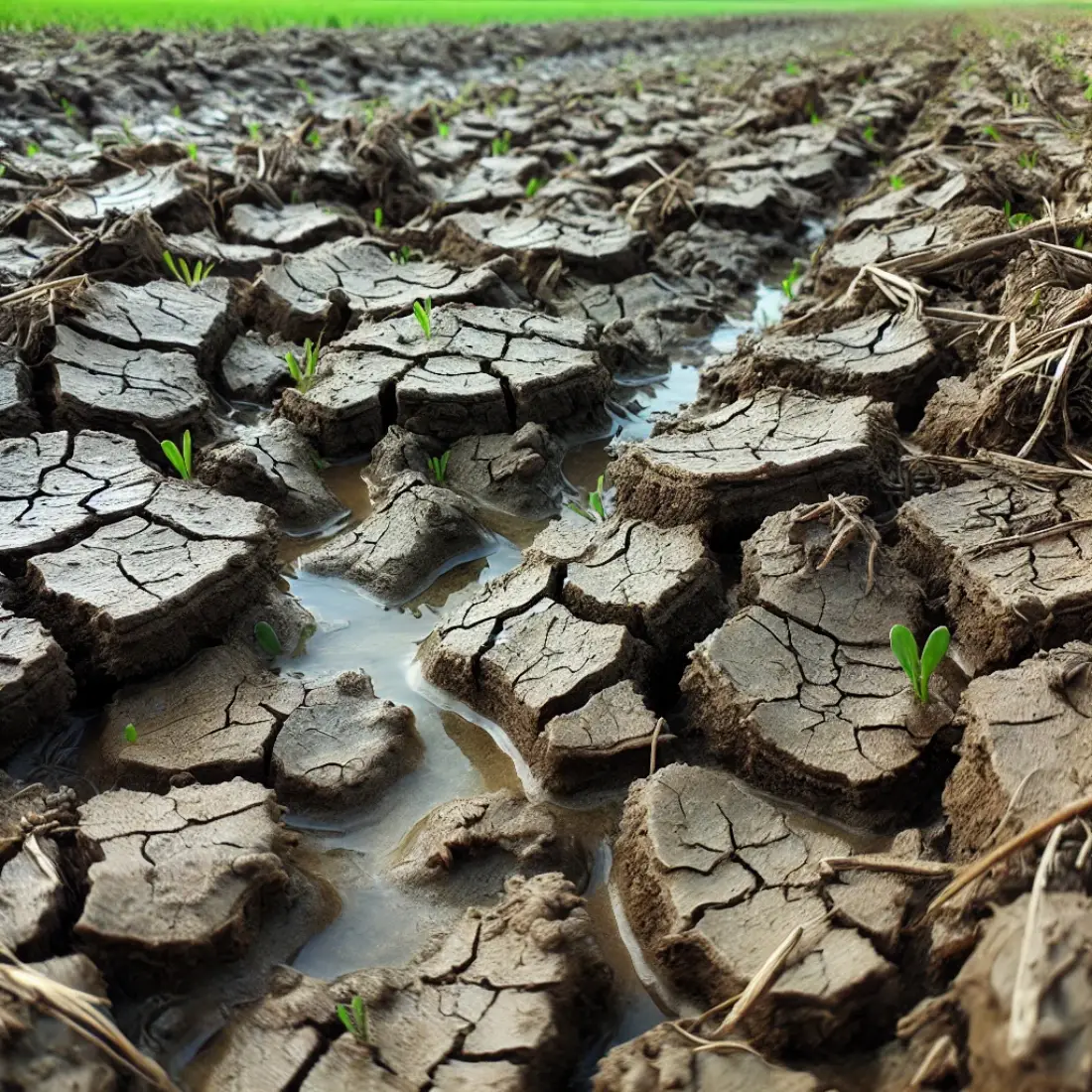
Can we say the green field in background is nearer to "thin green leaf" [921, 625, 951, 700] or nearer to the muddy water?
the muddy water

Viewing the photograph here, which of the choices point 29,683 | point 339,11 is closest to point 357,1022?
point 29,683

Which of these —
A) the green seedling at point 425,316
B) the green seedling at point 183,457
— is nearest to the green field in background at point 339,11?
the green seedling at point 425,316

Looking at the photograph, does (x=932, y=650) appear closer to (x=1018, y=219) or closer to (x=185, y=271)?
(x=1018, y=219)

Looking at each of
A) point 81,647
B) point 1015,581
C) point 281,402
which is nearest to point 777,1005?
point 1015,581

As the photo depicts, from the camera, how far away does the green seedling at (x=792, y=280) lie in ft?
15.2

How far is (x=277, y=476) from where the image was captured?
10.7 feet

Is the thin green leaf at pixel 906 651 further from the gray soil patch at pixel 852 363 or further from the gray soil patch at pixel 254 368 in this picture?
the gray soil patch at pixel 254 368

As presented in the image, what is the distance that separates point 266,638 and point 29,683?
0.57 metres

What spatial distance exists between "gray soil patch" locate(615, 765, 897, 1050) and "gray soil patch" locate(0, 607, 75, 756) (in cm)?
138

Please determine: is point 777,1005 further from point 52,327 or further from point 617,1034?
point 52,327

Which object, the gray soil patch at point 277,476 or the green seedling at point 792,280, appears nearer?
the gray soil patch at point 277,476

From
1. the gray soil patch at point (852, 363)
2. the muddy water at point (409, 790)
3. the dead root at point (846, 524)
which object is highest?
the gray soil patch at point (852, 363)

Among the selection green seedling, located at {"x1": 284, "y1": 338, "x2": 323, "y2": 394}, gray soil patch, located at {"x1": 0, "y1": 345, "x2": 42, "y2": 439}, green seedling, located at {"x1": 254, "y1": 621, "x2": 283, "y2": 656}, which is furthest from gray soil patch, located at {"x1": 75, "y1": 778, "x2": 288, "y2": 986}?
green seedling, located at {"x1": 284, "y1": 338, "x2": 323, "y2": 394}

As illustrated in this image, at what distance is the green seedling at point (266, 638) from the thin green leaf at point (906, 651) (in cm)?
157
